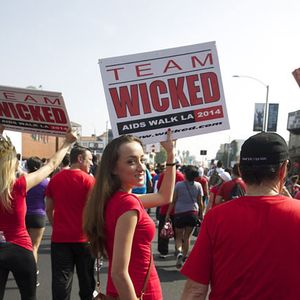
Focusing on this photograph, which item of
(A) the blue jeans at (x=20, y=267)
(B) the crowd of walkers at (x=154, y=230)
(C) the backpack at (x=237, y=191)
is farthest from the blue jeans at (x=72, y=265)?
(C) the backpack at (x=237, y=191)

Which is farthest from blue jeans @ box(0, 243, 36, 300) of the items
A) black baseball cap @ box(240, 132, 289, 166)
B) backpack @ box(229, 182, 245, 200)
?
backpack @ box(229, 182, 245, 200)

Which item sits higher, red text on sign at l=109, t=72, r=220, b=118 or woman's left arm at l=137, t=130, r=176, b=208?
red text on sign at l=109, t=72, r=220, b=118

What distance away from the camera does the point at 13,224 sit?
3.11 meters

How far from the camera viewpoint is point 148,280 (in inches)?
94.7

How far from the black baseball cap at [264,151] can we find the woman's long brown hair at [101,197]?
0.86 m

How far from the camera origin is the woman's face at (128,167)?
2510mm

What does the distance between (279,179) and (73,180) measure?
2.99m

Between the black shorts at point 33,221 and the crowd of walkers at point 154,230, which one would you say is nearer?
the crowd of walkers at point 154,230

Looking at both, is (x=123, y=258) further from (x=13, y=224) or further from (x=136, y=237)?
(x=13, y=224)

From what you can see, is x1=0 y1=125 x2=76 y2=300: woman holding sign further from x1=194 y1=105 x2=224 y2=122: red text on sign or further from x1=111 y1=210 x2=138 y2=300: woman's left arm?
x1=194 y1=105 x2=224 y2=122: red text on sign

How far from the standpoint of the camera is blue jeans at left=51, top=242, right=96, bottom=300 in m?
4.06

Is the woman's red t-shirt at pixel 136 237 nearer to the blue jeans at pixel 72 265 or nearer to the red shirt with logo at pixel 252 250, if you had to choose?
the red shirt with logo at pixel 252 250

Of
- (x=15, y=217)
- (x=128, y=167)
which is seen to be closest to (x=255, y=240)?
(x=128, y=167)

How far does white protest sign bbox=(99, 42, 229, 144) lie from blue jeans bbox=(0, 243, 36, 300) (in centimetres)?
131
